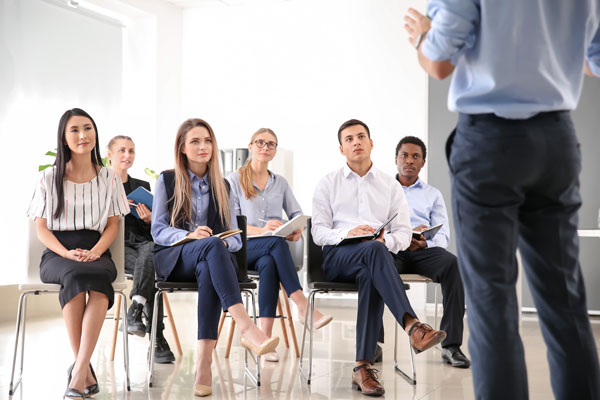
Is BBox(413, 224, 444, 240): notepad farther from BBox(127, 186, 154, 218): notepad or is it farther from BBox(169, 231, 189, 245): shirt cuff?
BBox(127, 186, 154, 218): notepad

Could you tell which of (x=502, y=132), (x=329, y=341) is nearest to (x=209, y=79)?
(x=329, y=341)

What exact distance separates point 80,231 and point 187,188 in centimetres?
54

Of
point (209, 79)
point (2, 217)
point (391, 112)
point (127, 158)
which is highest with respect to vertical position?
point (209, 79)

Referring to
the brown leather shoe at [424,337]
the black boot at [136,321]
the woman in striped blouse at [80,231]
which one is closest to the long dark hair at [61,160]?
the woman in striped blouse at [80,231]

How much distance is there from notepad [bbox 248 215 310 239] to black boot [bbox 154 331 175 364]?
0.76 m

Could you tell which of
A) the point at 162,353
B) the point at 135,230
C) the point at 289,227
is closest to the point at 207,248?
the point at 289,227

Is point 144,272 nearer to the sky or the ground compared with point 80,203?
nearer to the ground

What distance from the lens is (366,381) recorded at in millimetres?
2836

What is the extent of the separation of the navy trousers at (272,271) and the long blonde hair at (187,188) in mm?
516

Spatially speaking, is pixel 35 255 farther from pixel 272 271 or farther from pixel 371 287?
pixel 371 287

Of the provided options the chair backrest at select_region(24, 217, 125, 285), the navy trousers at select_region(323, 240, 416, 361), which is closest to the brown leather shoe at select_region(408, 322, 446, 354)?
the navy trousers at select_region(323, 240, 416, 361)

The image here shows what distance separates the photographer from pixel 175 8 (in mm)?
7355

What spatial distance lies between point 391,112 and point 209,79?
7.06ft

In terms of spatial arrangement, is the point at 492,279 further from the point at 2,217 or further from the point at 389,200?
the point at 2,217
